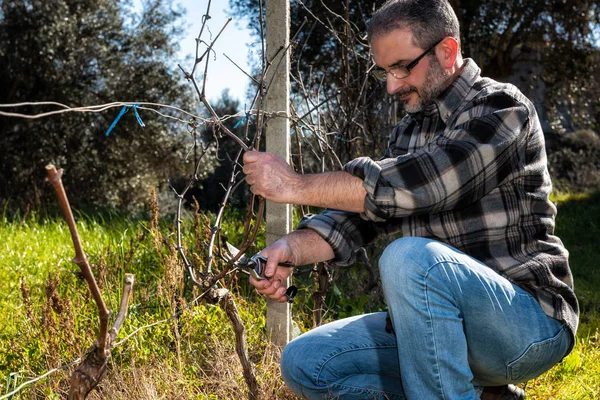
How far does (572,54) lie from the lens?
10.6 meters

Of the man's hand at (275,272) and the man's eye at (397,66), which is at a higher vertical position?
the man's eye at (397,66)

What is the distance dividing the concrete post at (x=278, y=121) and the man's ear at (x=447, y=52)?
0.68 meters

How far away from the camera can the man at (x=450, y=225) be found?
1.98 m

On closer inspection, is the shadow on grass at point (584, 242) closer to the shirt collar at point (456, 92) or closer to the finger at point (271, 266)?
the shirt collar at point (456, 92)

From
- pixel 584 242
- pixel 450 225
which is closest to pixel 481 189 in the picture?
pixel 450 225

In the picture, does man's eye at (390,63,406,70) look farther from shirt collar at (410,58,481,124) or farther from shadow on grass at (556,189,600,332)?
shadow on grass at (556,189,600,332)

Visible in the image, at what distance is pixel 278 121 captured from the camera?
280cm

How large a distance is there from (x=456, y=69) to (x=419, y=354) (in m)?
0.94

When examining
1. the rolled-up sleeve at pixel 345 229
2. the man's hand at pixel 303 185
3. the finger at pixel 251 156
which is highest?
the finger at pixel 251 156

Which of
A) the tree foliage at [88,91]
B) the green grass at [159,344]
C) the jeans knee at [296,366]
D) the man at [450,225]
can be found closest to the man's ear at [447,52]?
the man at [450,225]

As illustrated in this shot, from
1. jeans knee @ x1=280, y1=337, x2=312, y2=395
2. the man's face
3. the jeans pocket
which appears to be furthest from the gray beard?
jeans knee @ x1=280, y1=337, x2=312, y2=395

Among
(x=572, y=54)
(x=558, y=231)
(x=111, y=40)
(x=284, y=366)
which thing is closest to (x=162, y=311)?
(x=284, y=366)

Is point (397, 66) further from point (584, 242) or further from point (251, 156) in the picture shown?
point (584, 242)

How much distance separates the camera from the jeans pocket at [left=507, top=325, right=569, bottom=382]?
80.4 inches
